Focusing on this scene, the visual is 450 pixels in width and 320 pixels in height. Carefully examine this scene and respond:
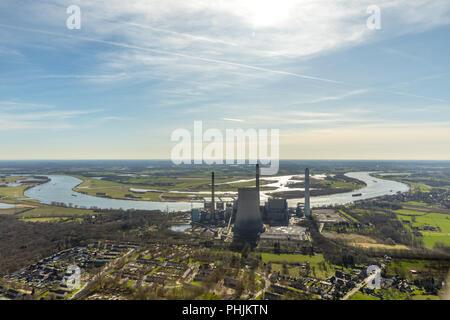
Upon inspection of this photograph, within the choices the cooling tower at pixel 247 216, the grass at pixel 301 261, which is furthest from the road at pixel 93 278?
the grass at pixel 301 261

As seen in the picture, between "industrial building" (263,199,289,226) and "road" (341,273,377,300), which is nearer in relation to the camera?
"road" (341,273,377,300)

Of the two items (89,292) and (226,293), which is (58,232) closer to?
(89,292)

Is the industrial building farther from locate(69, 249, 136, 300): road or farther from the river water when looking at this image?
locate(69, 249, 136, 300): road

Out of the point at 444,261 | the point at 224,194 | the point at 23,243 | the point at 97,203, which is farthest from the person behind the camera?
the point at 224,194

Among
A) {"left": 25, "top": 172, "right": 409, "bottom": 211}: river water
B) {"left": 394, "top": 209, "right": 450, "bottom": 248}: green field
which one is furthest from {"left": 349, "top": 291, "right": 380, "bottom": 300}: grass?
{"left": 25, "top": 172, "right": 409, "bottom": 211}: river water

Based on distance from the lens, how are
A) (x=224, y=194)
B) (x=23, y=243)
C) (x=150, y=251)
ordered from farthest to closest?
(x=224, y=194)
(x=23, y=243)
(x=150, y=251)

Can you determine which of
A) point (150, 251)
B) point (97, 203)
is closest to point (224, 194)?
point (97, 203)

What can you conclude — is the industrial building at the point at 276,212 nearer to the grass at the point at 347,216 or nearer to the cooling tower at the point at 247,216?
the cooling tower at the point at 247,216

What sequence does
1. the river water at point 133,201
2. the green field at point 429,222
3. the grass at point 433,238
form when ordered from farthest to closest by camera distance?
1. the river water at point 133,201
2. the green field at point 429,222
3. the grass at point 433,238

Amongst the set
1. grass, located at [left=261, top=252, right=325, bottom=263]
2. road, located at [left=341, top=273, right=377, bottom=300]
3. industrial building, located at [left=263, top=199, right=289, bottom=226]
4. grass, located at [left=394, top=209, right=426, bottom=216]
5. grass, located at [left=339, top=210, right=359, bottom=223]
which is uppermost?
industrial building, located at [left=263, top=199, right=289, bottom=226]
